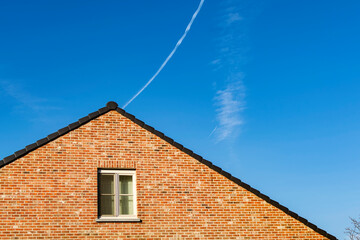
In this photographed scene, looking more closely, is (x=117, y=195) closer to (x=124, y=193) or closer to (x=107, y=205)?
(x=124, y=193)

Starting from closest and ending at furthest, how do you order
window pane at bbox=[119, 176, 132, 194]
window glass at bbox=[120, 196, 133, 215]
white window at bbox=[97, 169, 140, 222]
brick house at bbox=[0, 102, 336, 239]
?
brick house at bbox=[0, 102, 336, 239]
white window at bbox=[97, 169, 140, 222]
window glass at bbox=[120, 196, 133, 215]
window pane at bbox=[119, 176, 132, 194]

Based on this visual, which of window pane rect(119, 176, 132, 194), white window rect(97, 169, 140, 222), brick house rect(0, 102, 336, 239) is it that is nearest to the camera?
brick house rect(0, 102, 336, 239)

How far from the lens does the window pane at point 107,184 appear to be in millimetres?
14785

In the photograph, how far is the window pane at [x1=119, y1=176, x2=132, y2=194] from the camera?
1496 cm

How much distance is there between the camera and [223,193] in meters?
15.5

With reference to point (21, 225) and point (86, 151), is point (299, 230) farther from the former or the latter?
point (21, 225)

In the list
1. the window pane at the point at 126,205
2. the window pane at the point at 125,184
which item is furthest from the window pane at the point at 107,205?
the window pane at the point at 125,184

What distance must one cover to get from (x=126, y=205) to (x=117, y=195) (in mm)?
429

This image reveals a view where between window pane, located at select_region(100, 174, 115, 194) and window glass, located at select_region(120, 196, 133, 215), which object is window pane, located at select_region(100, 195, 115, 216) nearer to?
window pane, located at select_region(100, 174, 115, 194)

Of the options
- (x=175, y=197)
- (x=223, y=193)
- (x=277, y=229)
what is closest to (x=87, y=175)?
(x=175, y=197)

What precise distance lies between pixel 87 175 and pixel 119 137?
1.61 metres

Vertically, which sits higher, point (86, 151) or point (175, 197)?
point (86, 151)

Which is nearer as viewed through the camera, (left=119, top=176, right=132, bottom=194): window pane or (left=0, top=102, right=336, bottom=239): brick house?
(left=0, top=102, right=336, bottom=239): brick house

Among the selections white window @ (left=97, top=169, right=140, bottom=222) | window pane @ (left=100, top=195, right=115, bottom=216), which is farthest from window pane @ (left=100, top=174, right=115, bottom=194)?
window pane @ (left=100, top=195, right=115, bottom=216)
